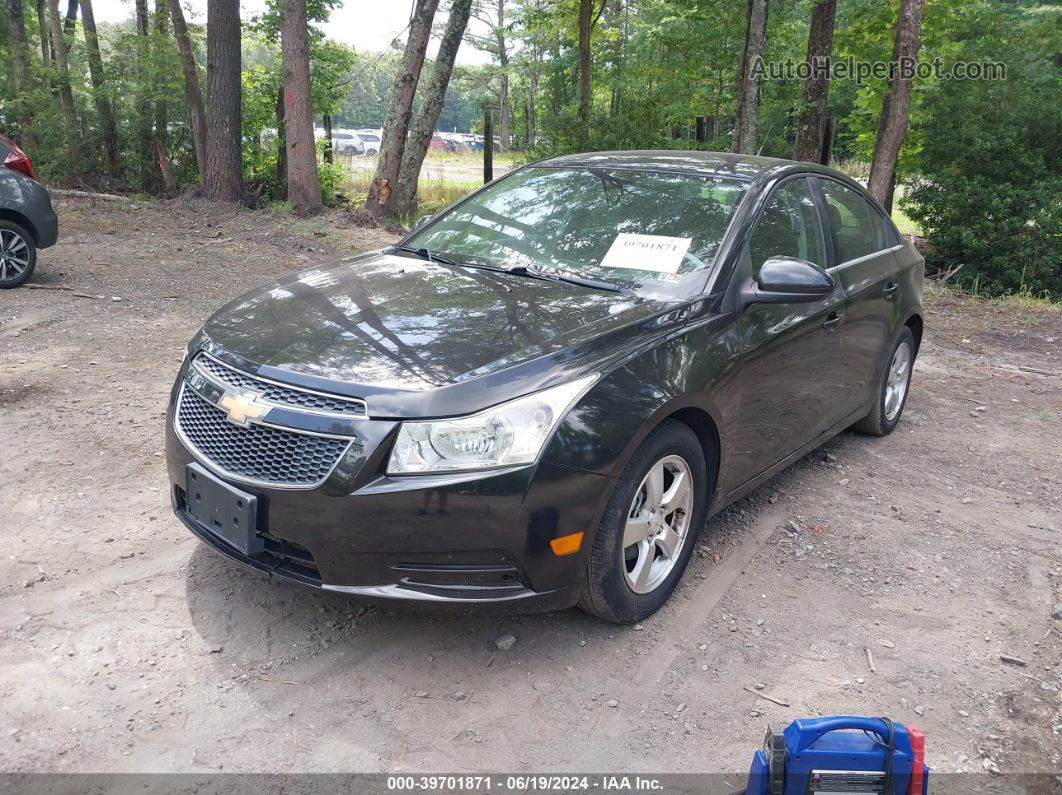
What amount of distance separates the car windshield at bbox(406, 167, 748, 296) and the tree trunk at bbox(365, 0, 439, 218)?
9457mm

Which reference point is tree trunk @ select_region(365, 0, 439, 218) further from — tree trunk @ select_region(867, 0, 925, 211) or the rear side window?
the rear side window

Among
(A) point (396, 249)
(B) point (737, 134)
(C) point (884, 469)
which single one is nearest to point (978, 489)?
(C) point (884, 469)

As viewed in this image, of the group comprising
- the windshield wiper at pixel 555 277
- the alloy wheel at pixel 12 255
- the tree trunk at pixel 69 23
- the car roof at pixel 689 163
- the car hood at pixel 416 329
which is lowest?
the alloy wheel at pixel 12 255

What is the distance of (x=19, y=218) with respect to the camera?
7922 millimetres

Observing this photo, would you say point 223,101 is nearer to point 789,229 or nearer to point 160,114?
point 160,114

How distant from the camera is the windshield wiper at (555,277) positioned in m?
3.68

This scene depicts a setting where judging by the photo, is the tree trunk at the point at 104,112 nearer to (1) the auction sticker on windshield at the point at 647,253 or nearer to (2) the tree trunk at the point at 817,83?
(2) the tree trunk at the point at 817,83

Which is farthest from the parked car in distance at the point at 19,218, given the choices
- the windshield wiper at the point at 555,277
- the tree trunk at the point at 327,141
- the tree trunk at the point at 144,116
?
the tree trunk at the point at 327,141

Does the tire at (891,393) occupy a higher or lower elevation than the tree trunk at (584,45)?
lower

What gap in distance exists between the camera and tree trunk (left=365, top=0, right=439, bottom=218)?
1337cm

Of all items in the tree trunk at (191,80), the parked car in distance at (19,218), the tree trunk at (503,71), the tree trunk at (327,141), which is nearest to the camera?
the parked car in distance at (19,218)

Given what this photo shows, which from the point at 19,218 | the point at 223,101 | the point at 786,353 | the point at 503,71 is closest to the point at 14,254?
the point at 19,218

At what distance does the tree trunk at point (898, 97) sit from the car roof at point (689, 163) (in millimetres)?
7322

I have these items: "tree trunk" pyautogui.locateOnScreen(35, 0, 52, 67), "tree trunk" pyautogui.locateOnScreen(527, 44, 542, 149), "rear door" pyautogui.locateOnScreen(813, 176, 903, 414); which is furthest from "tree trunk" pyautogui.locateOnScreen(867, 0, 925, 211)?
"tree trunk" pyautogui.locateOnScreen(527, 44, 542, 149)
